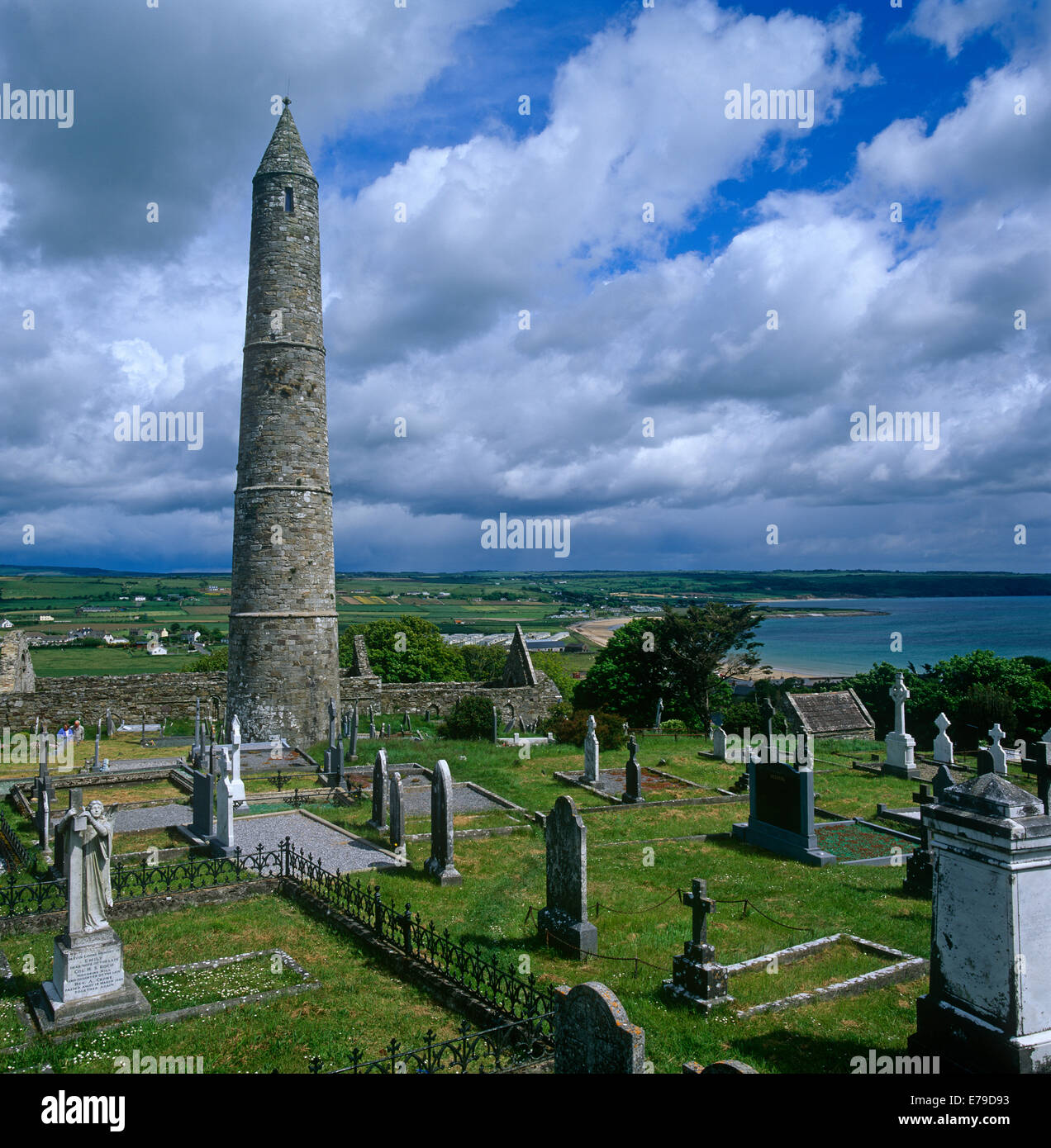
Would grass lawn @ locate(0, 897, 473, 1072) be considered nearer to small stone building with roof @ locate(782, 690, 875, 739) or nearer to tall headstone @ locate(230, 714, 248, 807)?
tall headstone @ locate(230, 714, 248, 807)

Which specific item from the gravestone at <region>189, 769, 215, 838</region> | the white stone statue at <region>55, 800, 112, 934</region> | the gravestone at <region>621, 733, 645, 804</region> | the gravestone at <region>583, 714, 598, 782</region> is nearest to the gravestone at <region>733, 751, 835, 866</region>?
the gravestone at <region>621, 733, 645, 804</region>

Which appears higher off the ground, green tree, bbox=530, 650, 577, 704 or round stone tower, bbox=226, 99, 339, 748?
round stone tower, bbox=226, 99, 339, 748

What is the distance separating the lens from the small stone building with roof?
29875mm

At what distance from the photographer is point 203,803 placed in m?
15.5

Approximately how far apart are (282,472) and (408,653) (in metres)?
28.7

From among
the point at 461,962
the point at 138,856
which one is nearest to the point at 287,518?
the point at 138,856

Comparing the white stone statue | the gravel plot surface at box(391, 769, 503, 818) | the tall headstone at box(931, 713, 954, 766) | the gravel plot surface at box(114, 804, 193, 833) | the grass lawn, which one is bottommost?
the gravel plot surface at box(391, 769, 503, 818)

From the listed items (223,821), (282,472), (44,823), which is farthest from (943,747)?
(44,823)

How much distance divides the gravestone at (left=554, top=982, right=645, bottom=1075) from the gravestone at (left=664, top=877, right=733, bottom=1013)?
314 centimetres

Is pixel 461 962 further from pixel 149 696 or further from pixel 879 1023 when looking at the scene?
pixel 149 696

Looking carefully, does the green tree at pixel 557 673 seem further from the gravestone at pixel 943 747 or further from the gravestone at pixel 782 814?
the gravestone at pixel 782 814

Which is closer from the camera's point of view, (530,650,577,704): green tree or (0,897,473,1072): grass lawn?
(0,897,473,1072): grass lawn

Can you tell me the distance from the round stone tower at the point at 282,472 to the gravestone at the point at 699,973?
19.7 metres

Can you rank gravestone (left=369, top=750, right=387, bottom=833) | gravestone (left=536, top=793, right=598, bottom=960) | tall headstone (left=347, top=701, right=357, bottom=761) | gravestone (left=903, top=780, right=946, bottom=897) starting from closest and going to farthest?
1. gravestone (left=536, top=793, right=598, bottom=960)
2. gravestone (left=903, top=780, right=946, bottom=897)
3. gravestone (left=369, top=750, right=387, bottom=833)
4. tall headstone (left=347, top=701, right=357, bottom=761)
